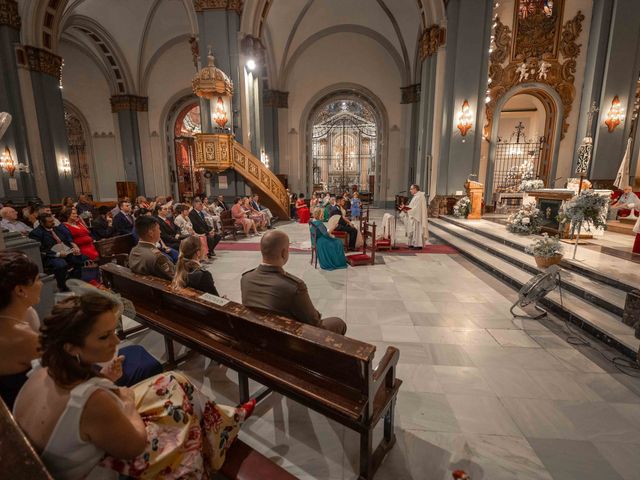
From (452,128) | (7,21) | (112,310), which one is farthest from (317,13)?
(112,310)

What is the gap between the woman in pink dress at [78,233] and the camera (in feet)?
16.9

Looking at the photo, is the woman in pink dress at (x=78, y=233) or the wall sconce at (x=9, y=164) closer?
the woman in pink dress at (x=78, y=233)

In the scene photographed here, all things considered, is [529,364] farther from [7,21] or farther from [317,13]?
[317,13]

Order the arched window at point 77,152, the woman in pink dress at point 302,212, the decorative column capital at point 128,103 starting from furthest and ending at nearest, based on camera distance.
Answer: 1. the arched window at point 77,152
2. the decorative column capital at point 128,103
3. the woman in pink dress at point 302,212

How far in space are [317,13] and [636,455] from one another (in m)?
18.8

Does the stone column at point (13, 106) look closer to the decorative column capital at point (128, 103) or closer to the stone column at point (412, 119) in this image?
the decorative column capital at point (128, 103)

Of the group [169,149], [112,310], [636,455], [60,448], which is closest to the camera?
[60,448]

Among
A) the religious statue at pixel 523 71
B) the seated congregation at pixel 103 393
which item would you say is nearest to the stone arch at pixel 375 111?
the religious statue at pixel 523 71

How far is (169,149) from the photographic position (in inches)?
707

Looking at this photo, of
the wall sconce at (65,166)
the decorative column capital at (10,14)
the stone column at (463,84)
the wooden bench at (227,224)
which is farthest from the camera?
the wall sconce at (65,166)

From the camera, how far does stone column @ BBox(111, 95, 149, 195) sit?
16.8 metres

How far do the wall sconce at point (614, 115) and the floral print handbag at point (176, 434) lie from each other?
1340 centimetres

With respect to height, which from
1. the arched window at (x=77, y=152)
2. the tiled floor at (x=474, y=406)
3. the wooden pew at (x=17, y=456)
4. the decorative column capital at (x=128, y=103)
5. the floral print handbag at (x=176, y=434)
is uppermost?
the decorative column capital at (x=128, y=103)

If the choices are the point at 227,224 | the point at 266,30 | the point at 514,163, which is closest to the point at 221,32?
the point at 227,224
